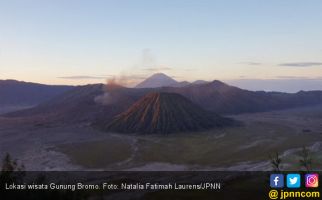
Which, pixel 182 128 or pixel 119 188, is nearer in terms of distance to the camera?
pixel 119 188

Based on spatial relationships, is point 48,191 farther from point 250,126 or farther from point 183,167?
point 250,126

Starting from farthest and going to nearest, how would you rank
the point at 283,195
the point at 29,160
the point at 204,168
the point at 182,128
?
1. the point at 182,128
2. the point at 29,160
3. the point at 204,168
4. the point at 283,195

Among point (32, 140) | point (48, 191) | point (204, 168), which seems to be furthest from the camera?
point (32, 140)

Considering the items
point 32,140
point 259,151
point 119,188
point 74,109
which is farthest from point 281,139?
point 74,109

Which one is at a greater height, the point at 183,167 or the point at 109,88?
the point at 109,88

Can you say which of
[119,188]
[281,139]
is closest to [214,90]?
[281,139]

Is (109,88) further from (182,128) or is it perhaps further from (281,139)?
(281,139)
